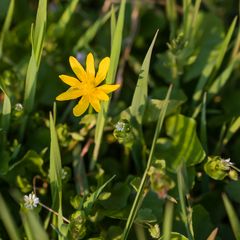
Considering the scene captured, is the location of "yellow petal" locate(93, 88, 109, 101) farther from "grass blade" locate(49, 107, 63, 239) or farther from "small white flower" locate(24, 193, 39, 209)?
"small white flower" locate(24, 193, 39, 209)

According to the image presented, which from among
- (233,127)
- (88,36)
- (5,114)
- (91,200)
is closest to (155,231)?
(91,200)

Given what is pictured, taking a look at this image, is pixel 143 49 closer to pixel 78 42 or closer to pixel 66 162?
pixel 78 42

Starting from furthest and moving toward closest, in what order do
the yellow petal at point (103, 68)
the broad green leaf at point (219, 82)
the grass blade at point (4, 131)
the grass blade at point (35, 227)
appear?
the broad green leaf at point (219, 82) → the grass blade at point (4, 131) → the yellow petal at point (103, 68) → the grass blade at point (35, 227)

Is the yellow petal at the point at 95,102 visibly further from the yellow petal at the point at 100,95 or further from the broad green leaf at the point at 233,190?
the broad green leaf at the point at 233,190

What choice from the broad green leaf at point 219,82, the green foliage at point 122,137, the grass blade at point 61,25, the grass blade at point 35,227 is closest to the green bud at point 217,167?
Answer: the green foliage at point 122,137

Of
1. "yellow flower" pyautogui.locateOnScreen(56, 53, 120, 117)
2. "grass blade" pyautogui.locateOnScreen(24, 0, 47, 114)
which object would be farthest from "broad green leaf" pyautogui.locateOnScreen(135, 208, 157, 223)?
"grass blade" pyautogui.locateOnScreen(24, 0, 47, 114)

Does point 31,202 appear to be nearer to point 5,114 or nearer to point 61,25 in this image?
point 5,114
